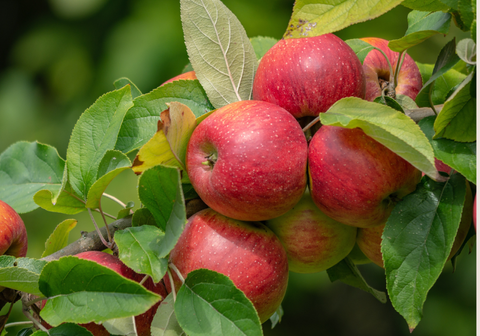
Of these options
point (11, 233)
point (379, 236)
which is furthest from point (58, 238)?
point (379, 236)

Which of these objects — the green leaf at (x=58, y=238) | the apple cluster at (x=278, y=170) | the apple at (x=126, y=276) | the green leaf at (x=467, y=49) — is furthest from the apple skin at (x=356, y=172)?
the green leaf at (x=58, y=238)

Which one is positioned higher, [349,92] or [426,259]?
[349,92]

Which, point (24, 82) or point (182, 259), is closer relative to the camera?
point (182, 259)

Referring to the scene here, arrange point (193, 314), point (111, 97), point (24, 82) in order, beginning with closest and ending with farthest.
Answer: point (193, 314) < point (111, 97) < point (24, 82)

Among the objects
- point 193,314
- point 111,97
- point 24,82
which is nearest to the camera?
point 193,314

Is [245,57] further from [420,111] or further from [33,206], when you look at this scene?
[33,206]

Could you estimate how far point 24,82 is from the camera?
63.2 inches

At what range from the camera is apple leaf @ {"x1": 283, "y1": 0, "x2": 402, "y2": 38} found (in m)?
0.39

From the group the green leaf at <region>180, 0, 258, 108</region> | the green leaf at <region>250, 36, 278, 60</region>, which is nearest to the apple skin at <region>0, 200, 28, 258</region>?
the green leaf at <region>180, 0, 258, 108</region>

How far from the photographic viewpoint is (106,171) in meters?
0.46

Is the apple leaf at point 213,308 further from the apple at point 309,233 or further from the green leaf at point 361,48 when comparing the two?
the green leaf at point 361,48

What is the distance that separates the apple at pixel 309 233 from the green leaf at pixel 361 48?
205mm

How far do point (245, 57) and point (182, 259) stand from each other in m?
0.26

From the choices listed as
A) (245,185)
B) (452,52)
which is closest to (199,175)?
(245,185)
